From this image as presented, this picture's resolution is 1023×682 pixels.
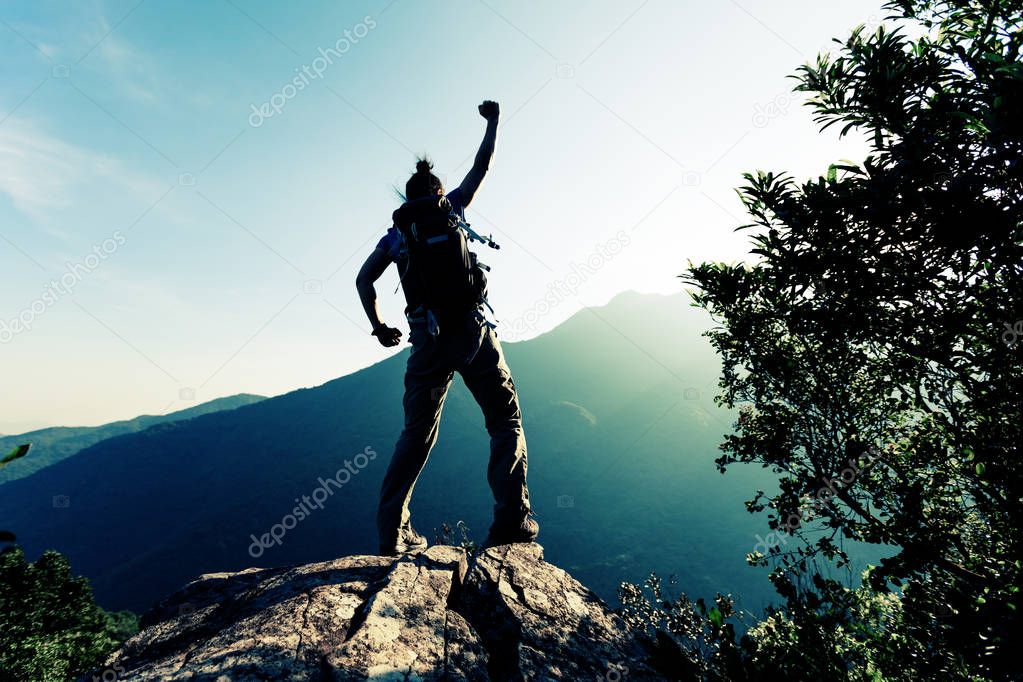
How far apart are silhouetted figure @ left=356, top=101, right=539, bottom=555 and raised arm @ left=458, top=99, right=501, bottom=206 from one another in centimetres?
1

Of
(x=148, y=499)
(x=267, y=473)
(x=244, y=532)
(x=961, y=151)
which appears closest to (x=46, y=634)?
(x=961, y=151)

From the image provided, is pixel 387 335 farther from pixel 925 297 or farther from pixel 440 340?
pixel 925 297

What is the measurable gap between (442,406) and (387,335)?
928 millimetres

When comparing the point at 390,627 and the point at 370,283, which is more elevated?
the point at 370,283

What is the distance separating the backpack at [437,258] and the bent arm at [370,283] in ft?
1.24

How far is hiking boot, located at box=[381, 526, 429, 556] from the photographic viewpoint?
464cm

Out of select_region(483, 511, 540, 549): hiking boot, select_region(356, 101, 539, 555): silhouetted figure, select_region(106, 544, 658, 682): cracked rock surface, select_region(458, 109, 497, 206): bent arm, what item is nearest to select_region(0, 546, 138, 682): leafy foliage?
select_region(106, 544, 658, 682): cracked rock surface

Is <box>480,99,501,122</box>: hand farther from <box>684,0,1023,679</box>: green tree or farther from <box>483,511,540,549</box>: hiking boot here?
<box>483,511,540,549</box>: hiking boot

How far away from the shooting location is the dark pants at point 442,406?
15.4ft

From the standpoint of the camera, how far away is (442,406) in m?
4.67

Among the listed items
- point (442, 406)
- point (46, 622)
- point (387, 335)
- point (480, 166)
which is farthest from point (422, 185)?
point (46, 622)

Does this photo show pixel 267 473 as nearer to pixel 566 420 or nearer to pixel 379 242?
pixel 566 420
